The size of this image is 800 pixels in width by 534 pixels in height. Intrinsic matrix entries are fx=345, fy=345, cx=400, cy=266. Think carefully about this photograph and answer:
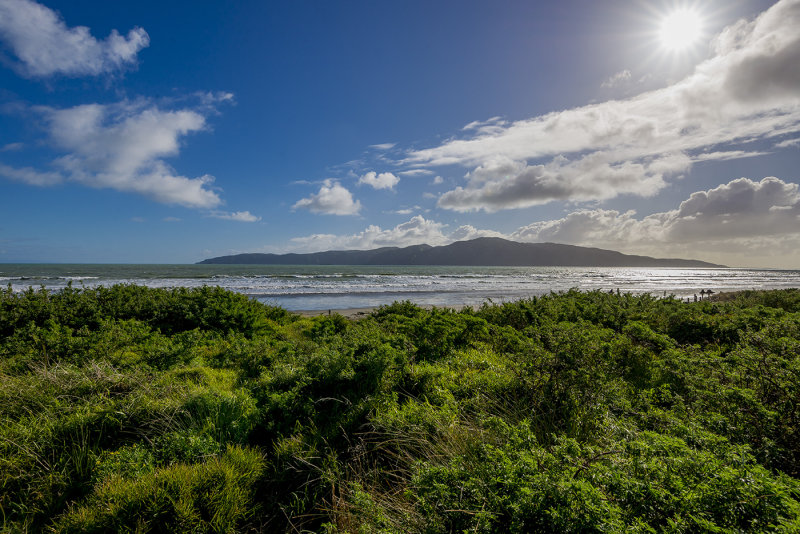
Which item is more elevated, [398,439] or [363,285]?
[398,439]

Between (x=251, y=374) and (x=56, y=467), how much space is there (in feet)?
10.3

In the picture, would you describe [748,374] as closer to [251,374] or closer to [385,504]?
[385,504]

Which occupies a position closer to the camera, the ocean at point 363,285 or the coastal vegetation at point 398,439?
the coastal vegetation at point 398,439

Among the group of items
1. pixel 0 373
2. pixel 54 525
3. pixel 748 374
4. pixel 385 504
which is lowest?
pixel 54 525

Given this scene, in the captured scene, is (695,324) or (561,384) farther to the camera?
(695,324)

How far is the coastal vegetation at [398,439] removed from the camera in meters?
2.37

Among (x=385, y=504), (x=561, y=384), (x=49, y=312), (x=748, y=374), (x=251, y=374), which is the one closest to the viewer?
(x=385, y=504)

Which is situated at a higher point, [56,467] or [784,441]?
[784,441]

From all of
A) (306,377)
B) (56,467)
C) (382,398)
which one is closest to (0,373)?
(56,467)

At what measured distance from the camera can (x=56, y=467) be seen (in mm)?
3859

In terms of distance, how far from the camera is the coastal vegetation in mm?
2365

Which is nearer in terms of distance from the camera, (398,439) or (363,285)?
(398,439)

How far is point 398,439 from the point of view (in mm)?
4133

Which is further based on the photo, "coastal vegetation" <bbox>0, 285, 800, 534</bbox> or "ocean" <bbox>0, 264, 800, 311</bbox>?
"ocean" <bbox>0, 264, 800, 311</bbox>
